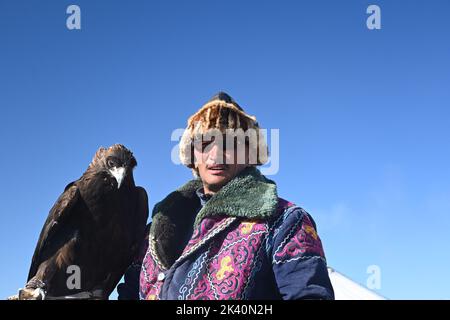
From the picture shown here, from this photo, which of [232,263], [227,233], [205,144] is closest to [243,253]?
[232,263]

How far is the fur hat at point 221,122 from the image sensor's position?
131 inches

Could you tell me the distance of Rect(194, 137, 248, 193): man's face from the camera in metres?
3.21

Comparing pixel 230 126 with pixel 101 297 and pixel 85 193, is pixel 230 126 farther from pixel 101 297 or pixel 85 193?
pixel 85 193

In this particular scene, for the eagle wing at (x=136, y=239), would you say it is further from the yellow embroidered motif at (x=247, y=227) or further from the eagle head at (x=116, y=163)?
the yellow embroidered motif at (x=247, y=227)

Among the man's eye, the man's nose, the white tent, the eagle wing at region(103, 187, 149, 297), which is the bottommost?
the white tent

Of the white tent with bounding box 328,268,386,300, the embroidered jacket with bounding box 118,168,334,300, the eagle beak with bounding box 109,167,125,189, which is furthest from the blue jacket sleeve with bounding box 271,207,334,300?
the white tent with bounding box 328,268,386,300

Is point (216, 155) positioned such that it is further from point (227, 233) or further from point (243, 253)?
point (243, 253)

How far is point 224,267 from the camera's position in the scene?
291cm

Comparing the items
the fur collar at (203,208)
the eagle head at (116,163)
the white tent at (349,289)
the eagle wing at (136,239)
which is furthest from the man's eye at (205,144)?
the white tent at (349,289)

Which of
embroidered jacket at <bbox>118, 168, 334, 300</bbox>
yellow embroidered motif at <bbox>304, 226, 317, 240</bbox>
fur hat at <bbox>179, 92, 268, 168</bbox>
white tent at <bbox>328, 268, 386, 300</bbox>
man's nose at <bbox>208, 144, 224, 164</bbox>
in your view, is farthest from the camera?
white tent at <bbox>328, 268, 386, 300</bbox>

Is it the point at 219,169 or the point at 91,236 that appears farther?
the point at 91,236

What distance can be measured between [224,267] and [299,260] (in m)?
0.42

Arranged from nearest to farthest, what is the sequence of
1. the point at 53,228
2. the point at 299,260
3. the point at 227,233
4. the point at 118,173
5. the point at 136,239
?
the point at 299,260, the point at 227,233, the point at 136,239, the point at 53,228, the point at 118,173

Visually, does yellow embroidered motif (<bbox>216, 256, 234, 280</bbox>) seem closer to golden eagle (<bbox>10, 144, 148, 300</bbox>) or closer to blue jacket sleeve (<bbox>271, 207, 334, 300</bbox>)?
blue jacket sleeve (<bbox>271, 207, 334, 300</bbox>)
